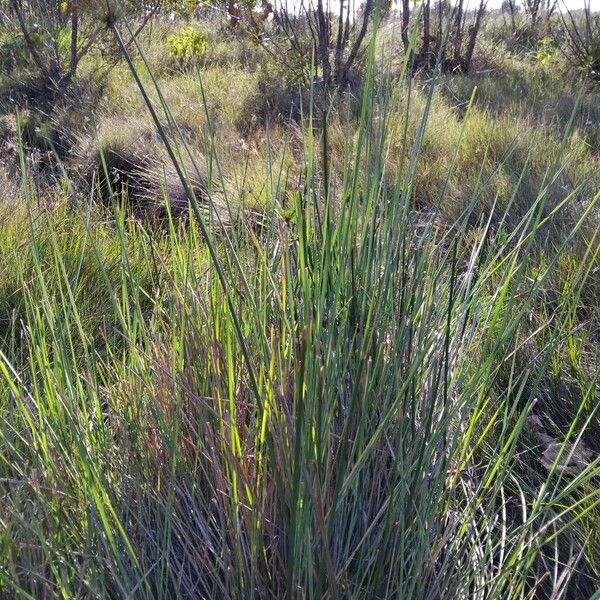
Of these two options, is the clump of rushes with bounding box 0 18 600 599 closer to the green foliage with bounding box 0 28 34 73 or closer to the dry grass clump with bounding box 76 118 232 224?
the dry grass clump with bounding box 76 118 232 224

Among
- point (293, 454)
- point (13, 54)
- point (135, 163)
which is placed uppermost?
point (293, 454)

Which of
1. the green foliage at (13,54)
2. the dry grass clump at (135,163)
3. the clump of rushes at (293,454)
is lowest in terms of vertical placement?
the dry grass clump at (135,163)

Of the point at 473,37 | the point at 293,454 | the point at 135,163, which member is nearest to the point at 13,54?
the point at 135,163

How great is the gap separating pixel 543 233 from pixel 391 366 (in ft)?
5.57

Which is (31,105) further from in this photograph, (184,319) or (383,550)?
(383,550)

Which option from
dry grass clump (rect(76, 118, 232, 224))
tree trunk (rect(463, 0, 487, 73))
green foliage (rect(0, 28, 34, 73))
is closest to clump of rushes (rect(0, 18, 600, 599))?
dry grass clump (rect(76, 118, 232, 224))

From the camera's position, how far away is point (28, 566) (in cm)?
97

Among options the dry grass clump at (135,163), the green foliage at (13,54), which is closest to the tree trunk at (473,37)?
the dry grass clump at (135,163)

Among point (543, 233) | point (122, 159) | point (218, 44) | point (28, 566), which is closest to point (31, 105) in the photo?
point (122, 159)

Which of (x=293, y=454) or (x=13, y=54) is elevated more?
(x=293, y=454)

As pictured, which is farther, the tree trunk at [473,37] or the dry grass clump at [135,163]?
the tree trunk at [473,37]

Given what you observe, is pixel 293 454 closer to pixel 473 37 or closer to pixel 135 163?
pixel 135 163

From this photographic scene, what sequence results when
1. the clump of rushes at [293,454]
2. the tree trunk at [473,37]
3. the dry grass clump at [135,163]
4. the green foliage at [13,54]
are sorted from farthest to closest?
the green foliage at [13,54] < the tree trunk at [473,37] < the dry grass clump at [135,163] < the clump of rushes at [293,454]

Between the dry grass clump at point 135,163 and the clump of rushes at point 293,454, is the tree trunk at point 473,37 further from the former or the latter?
the clump of rushes at point 293,454
